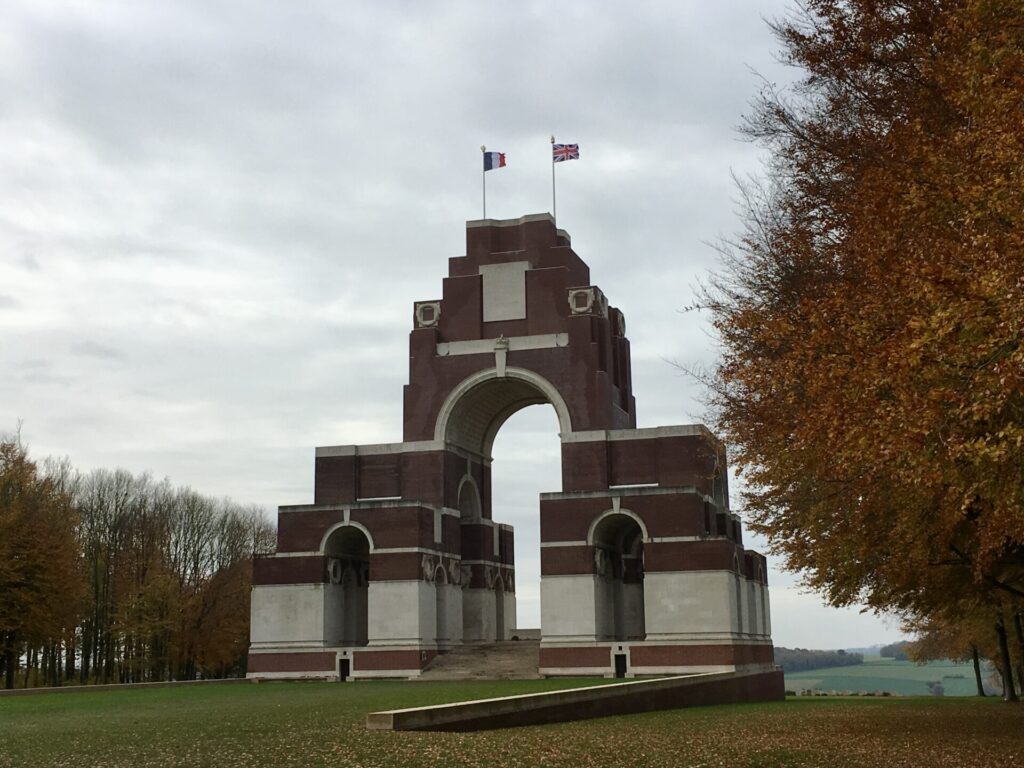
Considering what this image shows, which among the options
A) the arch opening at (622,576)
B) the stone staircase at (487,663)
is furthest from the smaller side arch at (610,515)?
the stone staircase at (487,663)

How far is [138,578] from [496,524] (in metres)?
22.6

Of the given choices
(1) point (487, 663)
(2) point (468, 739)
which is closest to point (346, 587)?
(1) point (487, 663)

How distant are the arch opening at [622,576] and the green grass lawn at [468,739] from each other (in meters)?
20.2

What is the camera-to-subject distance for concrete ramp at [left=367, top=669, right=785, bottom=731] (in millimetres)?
19031

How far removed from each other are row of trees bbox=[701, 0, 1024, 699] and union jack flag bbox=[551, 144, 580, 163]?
29386 mm

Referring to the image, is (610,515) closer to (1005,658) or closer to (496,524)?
(496,524)

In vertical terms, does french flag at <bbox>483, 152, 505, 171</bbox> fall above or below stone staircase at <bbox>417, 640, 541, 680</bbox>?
above

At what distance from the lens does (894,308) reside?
13.8m

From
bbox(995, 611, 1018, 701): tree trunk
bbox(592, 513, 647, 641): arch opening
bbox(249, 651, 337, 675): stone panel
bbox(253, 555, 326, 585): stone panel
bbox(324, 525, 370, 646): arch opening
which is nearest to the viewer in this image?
bbox(995, 611, 1018, 701): tree trunk

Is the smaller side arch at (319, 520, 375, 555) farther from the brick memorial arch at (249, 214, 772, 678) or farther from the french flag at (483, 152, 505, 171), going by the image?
the french flag at (483, 152, 505, 171)

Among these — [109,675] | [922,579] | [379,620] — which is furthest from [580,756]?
[109,675]

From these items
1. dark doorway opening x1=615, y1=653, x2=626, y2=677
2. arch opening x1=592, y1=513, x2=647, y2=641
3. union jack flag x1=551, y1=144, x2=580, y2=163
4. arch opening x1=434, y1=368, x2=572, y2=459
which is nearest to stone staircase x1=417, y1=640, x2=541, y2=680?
dark doorway opening x1=615, y1=653, x2=626, y2=677

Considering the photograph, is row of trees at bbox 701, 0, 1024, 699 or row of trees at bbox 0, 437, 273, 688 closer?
row of trees at bbox 701, 0, 1024, 699

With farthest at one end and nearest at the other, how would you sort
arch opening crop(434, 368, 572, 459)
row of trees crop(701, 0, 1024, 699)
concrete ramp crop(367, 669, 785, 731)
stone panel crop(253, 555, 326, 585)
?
arch opening crop(434, 368, 572, 459)
stone panel crop(253, 555, 326, 585)
concrete ramp crop(367, 669, 785, 731)
row of trees crop(701, 0, 1024, 699)
